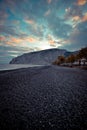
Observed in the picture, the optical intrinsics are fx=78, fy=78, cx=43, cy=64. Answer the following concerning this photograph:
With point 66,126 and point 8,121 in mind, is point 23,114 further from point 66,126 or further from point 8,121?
point 66,126

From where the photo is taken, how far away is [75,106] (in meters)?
4.36

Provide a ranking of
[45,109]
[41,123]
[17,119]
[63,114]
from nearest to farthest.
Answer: [41,123] < [17,119] < [63,114] < [45,109]

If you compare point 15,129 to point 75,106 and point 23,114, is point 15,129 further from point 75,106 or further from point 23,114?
point 75,106

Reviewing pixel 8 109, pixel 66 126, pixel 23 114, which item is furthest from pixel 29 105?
pixel 66 126

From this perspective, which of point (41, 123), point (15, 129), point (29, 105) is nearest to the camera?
point (15, 129)

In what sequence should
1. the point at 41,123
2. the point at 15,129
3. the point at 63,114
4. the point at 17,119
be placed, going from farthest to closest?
the point at 63,114 < the point at 17,119 < the point at 41,123 < the point at 15,129

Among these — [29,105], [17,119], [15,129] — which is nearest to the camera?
[15,129]

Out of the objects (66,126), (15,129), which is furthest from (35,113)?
(66,126)

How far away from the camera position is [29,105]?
4.55 meters

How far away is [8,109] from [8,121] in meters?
0.98

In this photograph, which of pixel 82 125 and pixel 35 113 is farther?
pixel 35 113

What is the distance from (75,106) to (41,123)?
2232 millimetres

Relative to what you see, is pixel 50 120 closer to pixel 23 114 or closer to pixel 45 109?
pixel 45 109

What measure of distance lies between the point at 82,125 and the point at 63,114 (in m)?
0.87
